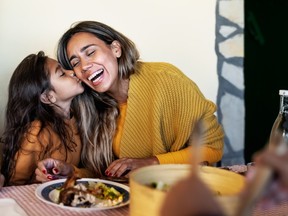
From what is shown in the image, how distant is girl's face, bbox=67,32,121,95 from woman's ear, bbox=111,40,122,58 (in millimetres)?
28

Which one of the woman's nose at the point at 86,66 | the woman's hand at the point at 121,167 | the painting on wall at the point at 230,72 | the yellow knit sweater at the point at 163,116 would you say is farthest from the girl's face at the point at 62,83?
the painting on wall at the point at 230,72

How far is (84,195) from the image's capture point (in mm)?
1148

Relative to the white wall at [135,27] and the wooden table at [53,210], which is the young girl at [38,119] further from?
the wooden table at [53,210]

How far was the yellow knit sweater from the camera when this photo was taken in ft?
6.12

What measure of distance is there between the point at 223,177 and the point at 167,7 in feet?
6.58

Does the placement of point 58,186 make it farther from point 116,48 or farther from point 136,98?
point 116,48

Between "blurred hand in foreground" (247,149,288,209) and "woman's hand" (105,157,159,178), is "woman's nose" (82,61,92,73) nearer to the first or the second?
"woman's hand" (105,157,159,178)

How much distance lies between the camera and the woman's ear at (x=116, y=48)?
193 centimetres

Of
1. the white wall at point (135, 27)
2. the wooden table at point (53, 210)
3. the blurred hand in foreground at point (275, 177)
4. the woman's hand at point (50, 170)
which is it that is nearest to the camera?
the blurred hand in foreground at point (275, 177)

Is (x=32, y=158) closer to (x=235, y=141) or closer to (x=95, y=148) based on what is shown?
(x=95, y=148)

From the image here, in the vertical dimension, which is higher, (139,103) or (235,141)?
(139,103)

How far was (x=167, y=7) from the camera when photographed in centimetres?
Answer: 271

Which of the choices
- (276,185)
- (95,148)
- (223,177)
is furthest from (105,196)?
(276,185)

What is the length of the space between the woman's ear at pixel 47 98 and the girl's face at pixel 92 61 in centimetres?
19
